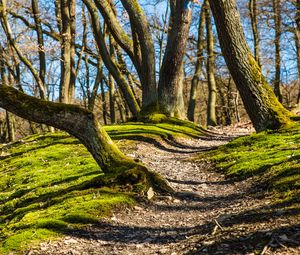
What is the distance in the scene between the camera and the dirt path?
408 centimetres

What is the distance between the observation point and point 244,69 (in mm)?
10773

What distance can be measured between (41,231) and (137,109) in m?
13.6

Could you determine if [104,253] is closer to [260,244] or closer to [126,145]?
Answer: [260,244]

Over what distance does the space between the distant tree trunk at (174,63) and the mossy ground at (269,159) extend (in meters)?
6.66

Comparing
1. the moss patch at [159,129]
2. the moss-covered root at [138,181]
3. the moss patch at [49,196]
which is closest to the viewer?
the moss patch at [49,196]

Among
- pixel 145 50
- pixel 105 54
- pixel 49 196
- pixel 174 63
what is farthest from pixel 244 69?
pixel 105 54

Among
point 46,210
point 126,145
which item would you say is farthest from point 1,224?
point 126,145

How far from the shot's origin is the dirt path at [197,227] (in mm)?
4079

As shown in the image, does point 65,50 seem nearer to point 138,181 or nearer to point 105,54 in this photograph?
point 105,54

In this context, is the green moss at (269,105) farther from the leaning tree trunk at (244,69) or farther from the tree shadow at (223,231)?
the tree shadow at (223,231)

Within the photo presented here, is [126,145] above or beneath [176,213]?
above

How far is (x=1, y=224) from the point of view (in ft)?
22.1

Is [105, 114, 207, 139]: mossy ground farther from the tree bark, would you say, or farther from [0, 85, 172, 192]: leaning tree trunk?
[0, 85, 172, 192]: leaning tree trunk

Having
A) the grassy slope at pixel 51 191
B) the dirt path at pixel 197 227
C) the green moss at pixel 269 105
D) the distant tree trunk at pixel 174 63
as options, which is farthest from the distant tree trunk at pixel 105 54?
the dirt path at pixel 197 227
